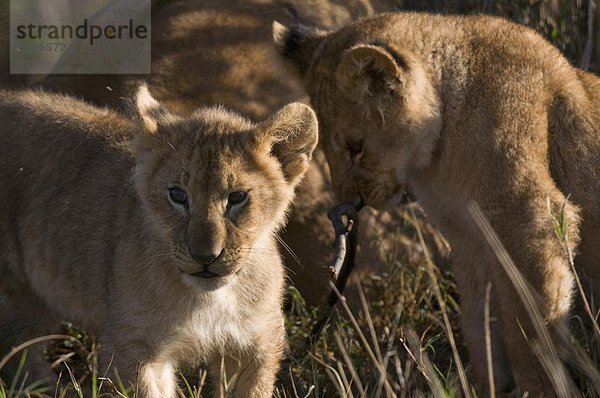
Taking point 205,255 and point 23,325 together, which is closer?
point 205,255

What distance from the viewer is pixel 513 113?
4238mm

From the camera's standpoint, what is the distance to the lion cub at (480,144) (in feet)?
13.6

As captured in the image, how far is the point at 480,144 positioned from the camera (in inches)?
166

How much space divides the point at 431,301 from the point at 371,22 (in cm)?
143

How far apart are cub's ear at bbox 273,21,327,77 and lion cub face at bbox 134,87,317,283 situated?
3.51 feet

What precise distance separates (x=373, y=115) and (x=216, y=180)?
1117mm

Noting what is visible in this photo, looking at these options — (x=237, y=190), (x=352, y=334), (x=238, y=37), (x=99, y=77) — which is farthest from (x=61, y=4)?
(x=237, y=190)

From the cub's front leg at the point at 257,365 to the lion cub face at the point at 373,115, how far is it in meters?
0.82

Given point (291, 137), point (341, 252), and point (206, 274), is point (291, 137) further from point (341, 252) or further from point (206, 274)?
point (341, 252)

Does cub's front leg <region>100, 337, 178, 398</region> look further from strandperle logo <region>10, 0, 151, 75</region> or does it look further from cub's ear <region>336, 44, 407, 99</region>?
strandperle logo <region>10, 0, 151, 75</region>

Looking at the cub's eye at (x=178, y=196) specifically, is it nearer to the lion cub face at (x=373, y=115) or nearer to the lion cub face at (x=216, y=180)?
the lion cub face at (x=216, y=180)

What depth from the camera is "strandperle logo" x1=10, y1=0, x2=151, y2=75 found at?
18.2 ft

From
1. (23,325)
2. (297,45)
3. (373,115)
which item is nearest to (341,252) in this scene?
(373,115)

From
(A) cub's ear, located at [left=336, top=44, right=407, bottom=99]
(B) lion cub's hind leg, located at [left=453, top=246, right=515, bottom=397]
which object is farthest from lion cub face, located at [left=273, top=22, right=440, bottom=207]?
(B) lion cub's hind leg, located at [left=453, top=246, right=515, bottom=397]
